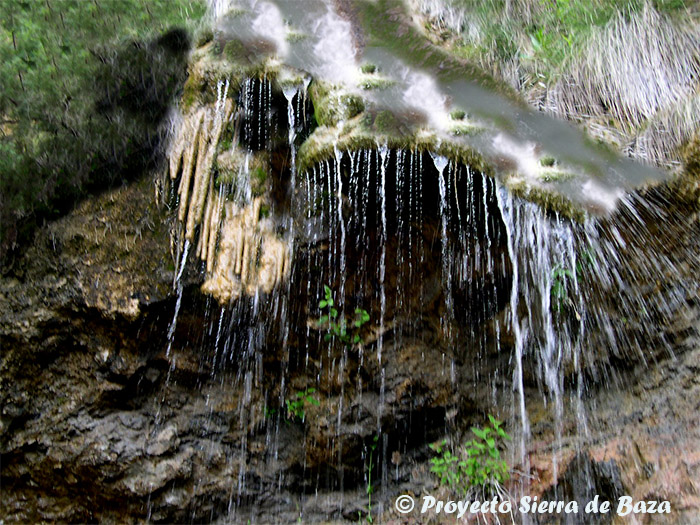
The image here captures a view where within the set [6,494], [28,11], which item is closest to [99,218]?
[28,11]

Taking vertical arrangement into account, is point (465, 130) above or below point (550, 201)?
above

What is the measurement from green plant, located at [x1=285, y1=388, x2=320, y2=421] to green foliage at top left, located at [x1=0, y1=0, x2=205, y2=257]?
7.43 ft

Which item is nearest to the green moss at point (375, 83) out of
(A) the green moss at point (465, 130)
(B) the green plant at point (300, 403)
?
(A) the green moss at point (465, 130)

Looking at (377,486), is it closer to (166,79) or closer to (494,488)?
(494,488)

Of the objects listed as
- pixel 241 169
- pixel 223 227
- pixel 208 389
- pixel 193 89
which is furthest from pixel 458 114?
pixel 208 389

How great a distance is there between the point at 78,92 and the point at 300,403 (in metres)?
3.13

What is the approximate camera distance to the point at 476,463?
3973mm

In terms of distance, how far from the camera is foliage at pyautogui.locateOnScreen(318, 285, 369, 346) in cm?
420

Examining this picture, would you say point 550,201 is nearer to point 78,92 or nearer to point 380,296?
point 380,296

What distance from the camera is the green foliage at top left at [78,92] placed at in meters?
4.35

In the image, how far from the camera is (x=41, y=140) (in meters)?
4.41

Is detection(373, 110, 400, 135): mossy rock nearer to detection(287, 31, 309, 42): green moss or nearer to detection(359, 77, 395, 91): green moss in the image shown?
detection(359, 77, 395, 91): green moss

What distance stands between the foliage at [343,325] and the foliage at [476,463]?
3.44 feet

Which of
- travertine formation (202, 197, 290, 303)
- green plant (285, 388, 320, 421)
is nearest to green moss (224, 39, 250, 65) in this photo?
travertine formation (202, 197, 290, 303)
